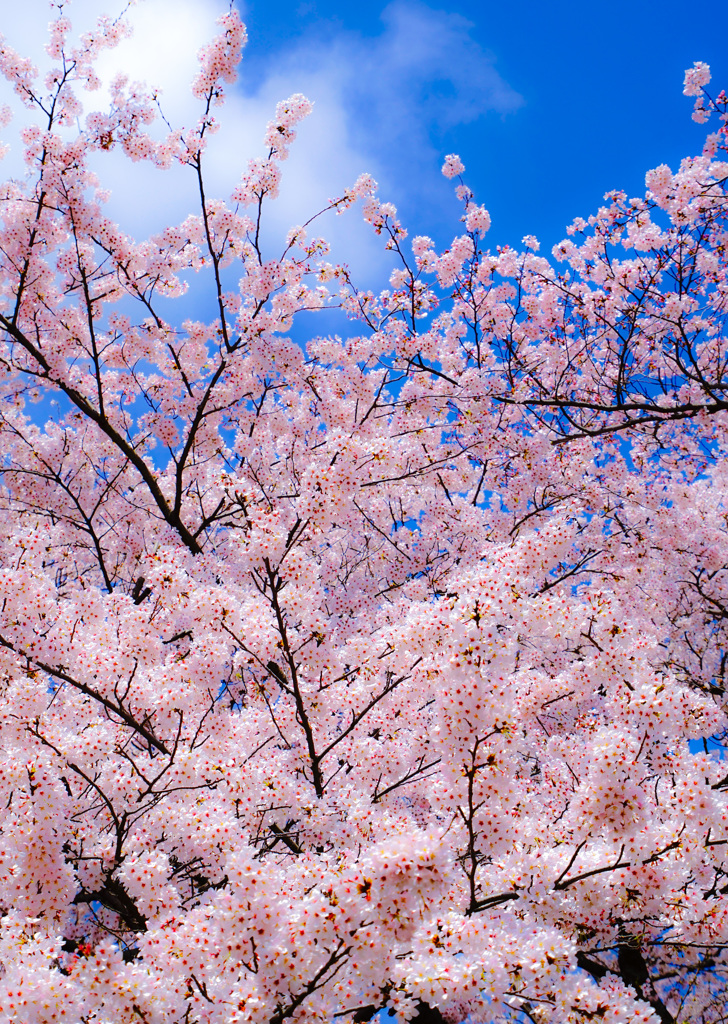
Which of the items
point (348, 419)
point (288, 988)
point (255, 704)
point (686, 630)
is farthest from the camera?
point (686, 630)

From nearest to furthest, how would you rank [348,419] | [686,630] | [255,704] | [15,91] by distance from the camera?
1. [255,704]
2. [15,91]
3. [348,419]
4. [686,630]

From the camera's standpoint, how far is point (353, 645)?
672cm

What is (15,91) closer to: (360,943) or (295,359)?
(295,359)

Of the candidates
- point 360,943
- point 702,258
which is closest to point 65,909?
point 360,943

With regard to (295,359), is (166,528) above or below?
below

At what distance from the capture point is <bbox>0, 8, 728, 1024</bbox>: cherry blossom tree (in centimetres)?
341

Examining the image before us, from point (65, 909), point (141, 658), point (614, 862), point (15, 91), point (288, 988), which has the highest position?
point (15, 91)

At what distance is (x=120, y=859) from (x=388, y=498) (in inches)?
299

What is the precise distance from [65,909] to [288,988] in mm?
2313

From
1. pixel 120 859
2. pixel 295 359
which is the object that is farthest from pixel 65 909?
pixel 295 359

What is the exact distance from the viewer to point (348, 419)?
10.2 meters

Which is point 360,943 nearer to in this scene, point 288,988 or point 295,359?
point 288,988

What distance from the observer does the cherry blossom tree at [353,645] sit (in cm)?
341

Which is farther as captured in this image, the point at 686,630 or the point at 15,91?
the point at 686,630
